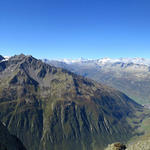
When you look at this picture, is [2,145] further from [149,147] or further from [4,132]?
[149,147]

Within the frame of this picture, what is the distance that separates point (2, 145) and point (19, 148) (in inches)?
616

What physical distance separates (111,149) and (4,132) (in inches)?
1613

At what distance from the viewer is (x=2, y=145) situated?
56.9 m

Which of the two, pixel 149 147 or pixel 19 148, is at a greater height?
pixel 149 147

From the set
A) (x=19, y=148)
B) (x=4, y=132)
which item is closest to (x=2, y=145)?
(x=4, y=132)

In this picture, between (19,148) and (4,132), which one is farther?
(19,148)

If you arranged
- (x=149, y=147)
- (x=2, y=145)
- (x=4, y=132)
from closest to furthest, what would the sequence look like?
(x=149, y=147) < (x=2, y=145) < (x=4, y=132)

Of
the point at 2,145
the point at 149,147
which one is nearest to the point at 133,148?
the point at 149,147

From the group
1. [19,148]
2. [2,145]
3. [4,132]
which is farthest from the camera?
[19,148]

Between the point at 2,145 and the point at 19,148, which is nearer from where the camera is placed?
the point at 2,145

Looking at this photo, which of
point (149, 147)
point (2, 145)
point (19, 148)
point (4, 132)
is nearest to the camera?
point (149, 147)

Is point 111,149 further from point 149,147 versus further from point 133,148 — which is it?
point 149,147

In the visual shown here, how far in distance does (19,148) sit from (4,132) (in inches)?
471

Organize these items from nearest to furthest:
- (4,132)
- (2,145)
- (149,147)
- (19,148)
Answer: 1. (149,147)
2. (2,145)
3. (4,132)
4. (19,148)
